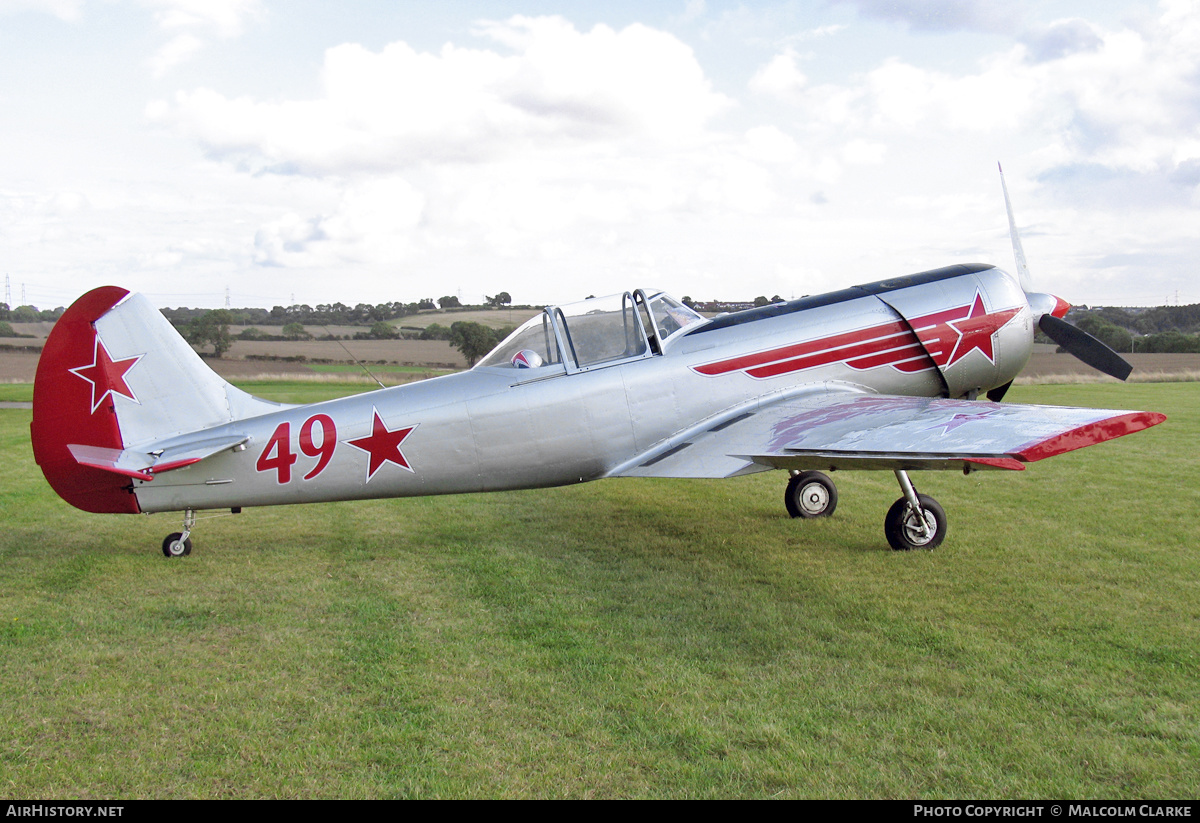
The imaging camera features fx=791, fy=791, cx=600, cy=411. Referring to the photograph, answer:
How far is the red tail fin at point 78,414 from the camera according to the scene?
21.3 ft

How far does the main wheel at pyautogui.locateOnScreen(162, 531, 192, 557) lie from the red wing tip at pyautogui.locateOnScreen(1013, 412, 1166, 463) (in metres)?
6.51

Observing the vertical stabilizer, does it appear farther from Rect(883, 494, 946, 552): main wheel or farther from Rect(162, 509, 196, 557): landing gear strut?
Rect(883, 494, 946, 552): main wheel

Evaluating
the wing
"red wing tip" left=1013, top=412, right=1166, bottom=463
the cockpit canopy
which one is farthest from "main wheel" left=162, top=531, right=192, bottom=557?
"red wing tip" left=1013, top=412, right=1166, bottom=463

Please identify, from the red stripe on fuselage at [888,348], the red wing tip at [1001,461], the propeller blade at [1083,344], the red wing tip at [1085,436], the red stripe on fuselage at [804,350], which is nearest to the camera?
the red wing tip at [1085,436]

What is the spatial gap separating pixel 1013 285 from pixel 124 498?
8.50m

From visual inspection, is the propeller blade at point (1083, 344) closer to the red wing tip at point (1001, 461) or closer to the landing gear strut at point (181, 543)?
the red wing tip at point (1001, 461)

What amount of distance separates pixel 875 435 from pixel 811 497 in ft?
9.47

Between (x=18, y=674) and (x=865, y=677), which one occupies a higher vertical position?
(x=18, y=674)

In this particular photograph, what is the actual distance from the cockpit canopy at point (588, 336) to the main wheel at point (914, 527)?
252 centimetres

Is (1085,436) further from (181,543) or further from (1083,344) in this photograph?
(181,543)

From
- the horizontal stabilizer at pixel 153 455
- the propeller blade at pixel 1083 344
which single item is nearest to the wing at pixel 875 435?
the propeller blade at pixel 1083 344

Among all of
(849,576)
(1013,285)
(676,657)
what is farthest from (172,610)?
(1013,285)
